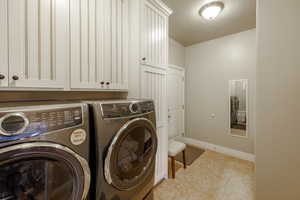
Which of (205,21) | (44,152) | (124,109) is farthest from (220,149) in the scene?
(44,152)

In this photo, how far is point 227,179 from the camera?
2094mm

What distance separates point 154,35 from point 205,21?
4.39 ft

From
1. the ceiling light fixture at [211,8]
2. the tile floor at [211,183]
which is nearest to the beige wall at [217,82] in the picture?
the tile floor at [211,183]

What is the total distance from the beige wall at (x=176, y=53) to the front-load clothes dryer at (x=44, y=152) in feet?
9.52

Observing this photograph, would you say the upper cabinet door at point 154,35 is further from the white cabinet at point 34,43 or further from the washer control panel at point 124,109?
the white cabinet at point 34,43

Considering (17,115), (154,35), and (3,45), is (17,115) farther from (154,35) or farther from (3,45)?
(154,35)

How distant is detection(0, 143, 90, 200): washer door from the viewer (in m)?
0.52

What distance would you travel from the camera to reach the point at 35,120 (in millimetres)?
564

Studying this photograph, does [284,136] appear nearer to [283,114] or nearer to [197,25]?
[283,114]

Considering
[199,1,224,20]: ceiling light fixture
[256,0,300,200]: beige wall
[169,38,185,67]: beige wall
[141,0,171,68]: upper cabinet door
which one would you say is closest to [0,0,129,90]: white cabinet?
[141,0,171,68]: upper cabinet door

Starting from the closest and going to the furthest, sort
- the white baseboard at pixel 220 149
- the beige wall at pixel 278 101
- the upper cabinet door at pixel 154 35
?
1. the beige wall at pixel 278 101
2. the upper cabinet door at pixel 154 35
3. the white baseboard at pixel 220 149

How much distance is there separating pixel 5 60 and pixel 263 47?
208cm

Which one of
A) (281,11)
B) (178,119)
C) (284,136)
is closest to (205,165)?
(178,119)

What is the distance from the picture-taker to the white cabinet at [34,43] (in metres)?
0.77
